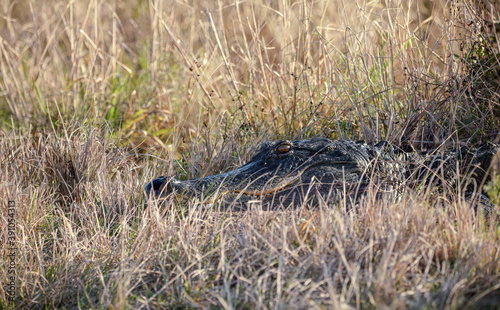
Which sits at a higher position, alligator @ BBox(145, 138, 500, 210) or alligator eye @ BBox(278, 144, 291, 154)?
alligator eye @ BBox(278, 144, 291, 154)

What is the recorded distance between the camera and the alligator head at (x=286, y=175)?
3084mm

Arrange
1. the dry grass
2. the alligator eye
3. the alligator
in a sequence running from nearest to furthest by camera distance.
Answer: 1. the dry grass
2. the alligator
3. the alligator eye

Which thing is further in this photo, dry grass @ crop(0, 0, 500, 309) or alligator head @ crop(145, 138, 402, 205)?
alligator head @ crop(145, 138, 402, 205)

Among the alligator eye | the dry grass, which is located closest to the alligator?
the alligator eye

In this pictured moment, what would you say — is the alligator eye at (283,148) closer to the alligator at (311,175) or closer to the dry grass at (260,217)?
the alligator at (311,175)

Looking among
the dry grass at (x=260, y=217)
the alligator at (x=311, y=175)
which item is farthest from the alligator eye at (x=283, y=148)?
the dry grass at (x=260, y=217)

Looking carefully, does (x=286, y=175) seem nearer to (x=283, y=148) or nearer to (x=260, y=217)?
(x=283, y=148)

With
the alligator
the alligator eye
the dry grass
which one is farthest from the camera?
the alligator eye

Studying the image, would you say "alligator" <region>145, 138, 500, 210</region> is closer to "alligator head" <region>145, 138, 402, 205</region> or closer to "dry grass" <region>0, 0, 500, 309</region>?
"alligator head" <region>145, 138, 402, 205</region>

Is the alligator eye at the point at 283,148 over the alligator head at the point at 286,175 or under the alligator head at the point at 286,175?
over

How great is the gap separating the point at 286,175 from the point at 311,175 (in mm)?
209

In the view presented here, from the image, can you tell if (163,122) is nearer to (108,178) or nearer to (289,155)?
(108,178)

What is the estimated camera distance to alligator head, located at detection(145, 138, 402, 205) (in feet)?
10.1

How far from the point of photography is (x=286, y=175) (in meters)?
3.18
